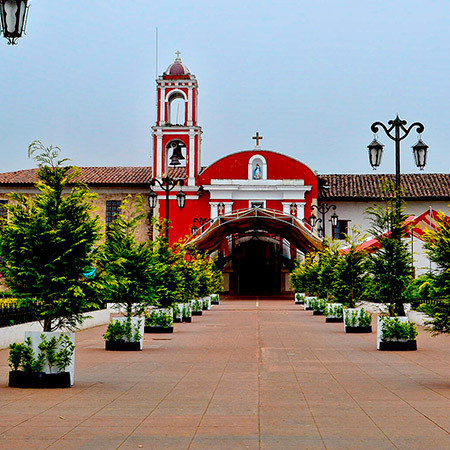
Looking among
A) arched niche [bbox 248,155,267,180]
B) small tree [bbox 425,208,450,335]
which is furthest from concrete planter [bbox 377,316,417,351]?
arched niche [bbox 248,155,267,180]

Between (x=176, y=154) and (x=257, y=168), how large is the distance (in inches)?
263

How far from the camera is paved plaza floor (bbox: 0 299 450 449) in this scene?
24.2 ft

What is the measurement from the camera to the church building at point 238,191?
57375 mm

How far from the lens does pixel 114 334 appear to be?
1722 cm

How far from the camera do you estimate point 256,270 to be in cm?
6184

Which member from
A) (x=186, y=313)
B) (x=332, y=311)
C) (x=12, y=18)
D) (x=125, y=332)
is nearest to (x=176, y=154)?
(x=186, y=313)

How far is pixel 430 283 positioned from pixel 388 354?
A: 5.01 m

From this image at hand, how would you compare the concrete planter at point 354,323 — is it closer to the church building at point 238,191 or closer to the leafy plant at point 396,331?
the leafy plant at point 396,331

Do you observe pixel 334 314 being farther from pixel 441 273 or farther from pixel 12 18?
pixel 12 18

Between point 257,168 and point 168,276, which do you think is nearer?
point 168,276

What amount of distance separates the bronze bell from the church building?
0.44 ft

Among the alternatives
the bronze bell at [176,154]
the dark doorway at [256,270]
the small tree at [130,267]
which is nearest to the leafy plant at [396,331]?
the small tree at [130,267]

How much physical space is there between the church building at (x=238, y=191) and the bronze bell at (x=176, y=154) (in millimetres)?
134

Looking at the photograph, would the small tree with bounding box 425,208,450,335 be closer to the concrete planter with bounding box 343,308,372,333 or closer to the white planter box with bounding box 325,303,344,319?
the concrete planter with bounding box 343,308,372,333
